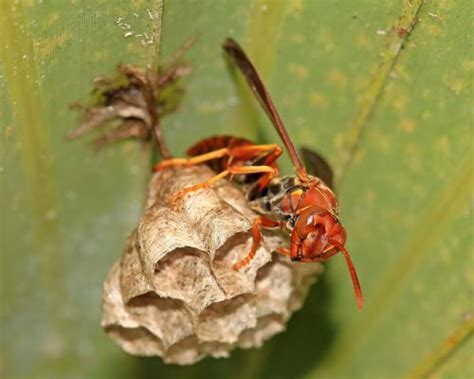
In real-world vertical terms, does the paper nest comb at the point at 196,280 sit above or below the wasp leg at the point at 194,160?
below

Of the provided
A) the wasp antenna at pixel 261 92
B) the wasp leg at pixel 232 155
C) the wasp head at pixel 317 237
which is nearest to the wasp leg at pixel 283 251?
the wasp head at pixel 317 237

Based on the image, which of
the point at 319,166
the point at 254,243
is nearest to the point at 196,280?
the point at 254,243

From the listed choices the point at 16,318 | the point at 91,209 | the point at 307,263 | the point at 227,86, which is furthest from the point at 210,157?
the point at 16,318

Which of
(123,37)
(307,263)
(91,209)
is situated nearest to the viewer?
(123,37)

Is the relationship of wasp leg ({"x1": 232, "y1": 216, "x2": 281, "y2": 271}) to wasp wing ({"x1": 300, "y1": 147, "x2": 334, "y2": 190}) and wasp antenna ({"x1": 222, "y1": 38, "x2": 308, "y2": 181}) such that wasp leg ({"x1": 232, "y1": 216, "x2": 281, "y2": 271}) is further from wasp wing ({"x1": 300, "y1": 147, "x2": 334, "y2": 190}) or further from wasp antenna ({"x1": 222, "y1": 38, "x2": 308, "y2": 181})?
wasp wing ({"x1": 300, "y1": 147, "x2": 334, "y2": 190})

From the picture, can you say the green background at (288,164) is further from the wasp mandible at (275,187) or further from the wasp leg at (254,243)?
the wasp leg at (254,243)

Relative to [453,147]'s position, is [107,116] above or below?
below

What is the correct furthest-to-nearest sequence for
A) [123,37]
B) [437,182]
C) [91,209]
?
[91,209] < [437,182] < [123,37]

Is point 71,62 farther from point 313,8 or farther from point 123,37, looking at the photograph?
point 313,8

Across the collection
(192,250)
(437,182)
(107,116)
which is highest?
(437,182)
